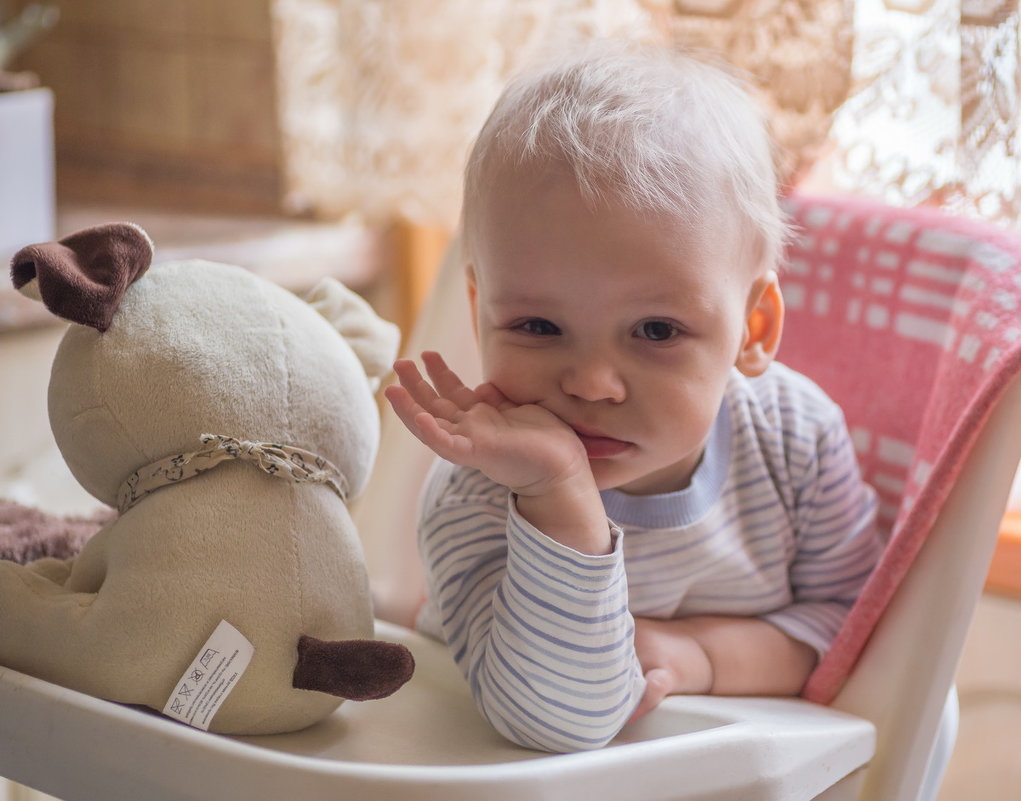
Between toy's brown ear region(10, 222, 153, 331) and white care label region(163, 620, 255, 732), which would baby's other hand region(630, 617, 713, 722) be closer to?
white care label region(163, 620, 255, 732)

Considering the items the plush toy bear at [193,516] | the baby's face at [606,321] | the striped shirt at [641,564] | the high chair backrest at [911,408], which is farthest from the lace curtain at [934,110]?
the plush toy bear at [193,516]

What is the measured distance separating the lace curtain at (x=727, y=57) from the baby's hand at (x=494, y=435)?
1.58ft

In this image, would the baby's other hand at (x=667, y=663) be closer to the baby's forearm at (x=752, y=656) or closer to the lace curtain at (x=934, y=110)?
the baby's forearm at (x=752, y=656)

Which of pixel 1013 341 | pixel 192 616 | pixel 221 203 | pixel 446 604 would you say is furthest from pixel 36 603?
pixel 221 203

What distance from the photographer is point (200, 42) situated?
5.72 ft

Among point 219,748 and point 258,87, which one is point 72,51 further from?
point 219,748

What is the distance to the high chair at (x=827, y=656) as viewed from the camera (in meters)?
0.49

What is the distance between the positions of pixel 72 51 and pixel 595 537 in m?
1.63

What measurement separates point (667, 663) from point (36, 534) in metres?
0.37

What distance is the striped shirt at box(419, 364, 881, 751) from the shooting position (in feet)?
1.86

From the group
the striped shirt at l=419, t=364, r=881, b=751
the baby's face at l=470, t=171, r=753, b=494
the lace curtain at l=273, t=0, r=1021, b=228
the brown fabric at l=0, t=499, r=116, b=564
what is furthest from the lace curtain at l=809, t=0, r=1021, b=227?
the brown fabric at l=0, t=499, r=116, b=564

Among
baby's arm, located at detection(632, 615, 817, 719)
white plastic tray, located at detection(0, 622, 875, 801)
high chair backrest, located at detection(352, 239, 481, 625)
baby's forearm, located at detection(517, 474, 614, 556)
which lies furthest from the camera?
high chair backrest, located at detection(352, 239, 481, 625)

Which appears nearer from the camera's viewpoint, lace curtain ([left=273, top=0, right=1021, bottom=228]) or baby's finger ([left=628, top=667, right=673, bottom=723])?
baby's finger ([left=628, top=667, right=673, bottom=723])

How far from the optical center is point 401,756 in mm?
562
